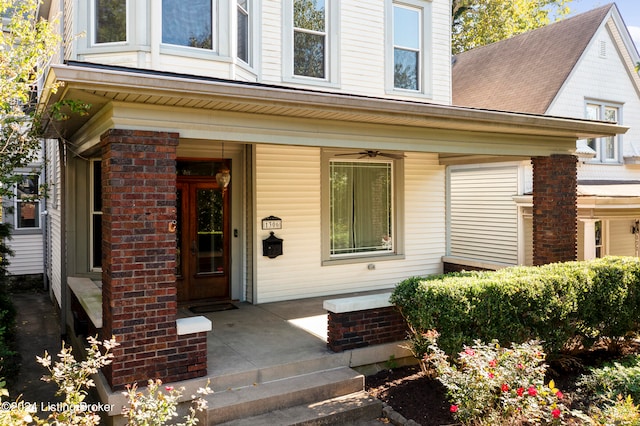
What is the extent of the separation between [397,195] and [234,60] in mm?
4274

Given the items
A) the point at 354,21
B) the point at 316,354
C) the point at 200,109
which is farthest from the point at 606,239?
the point at 200,109

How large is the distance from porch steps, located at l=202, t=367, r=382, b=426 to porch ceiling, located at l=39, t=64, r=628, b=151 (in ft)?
9.74

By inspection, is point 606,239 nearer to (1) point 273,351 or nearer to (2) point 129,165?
(1) point 273,351

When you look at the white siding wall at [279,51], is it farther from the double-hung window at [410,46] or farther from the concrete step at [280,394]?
the concrete step at [280,394]

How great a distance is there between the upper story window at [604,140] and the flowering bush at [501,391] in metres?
10.5

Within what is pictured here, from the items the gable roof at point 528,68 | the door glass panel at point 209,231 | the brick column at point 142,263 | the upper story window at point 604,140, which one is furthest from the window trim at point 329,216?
the upper story window at point 604,140

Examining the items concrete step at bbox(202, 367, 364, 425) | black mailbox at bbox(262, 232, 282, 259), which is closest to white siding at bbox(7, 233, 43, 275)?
black mailbox at bbox(262, 232, 282, 259)

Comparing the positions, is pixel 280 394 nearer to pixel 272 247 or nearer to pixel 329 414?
pixel 329 414

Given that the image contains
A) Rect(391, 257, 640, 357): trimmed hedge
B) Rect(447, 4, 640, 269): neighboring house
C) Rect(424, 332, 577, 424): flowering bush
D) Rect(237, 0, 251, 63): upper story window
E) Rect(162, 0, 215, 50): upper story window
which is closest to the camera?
Rect(424, 332, 577, 424): flowering bush

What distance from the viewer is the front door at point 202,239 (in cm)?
831

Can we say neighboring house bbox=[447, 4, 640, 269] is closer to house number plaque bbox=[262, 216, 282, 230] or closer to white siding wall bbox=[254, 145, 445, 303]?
white siding wall bbox=[254, 145, 445, 303]

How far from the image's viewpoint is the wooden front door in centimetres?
831

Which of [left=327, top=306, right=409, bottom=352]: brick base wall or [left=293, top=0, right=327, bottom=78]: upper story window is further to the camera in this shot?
[left=293, top=0, right=327, bottom=78]: upper story window

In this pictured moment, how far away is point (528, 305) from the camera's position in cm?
571
